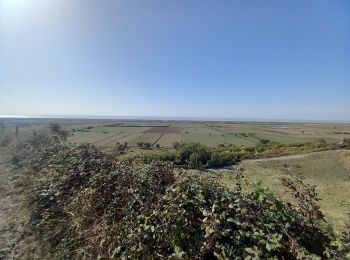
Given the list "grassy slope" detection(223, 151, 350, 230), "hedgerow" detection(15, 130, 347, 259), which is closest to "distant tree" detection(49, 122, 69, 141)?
"hedgerow" detection(15, 130, 347, 259)

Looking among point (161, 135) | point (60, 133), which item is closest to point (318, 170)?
point (60, 133)

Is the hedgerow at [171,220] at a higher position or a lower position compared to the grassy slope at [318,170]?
higher

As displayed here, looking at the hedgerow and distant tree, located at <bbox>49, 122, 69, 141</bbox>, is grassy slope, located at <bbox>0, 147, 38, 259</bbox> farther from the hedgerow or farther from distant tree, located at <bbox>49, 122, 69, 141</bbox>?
distant tree, located at <bbox>49, 122, 69, 141</bbox>

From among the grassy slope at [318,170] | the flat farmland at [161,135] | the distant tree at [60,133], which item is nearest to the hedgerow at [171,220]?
the distant tree at [60,133]

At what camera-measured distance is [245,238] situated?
2.27 metres

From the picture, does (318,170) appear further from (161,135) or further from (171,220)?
(161,135)

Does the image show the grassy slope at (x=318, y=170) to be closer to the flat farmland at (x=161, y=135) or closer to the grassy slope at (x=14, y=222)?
the flat farmland at (x=161, y=135)

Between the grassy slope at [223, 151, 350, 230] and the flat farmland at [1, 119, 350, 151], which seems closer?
the grassy slope at [223, 151, 350, 230]

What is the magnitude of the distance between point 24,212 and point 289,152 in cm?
4743

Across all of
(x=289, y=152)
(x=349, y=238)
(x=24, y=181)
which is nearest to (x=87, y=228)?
(x=349, y=238)

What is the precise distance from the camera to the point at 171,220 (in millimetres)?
2668

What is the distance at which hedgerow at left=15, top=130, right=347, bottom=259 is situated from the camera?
2.26m

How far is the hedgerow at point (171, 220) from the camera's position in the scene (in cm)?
226

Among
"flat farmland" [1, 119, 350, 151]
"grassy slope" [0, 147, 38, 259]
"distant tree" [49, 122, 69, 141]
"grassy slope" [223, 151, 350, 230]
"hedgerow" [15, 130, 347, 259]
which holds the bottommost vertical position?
"grassy slope" [223, 151, 350, 230]
